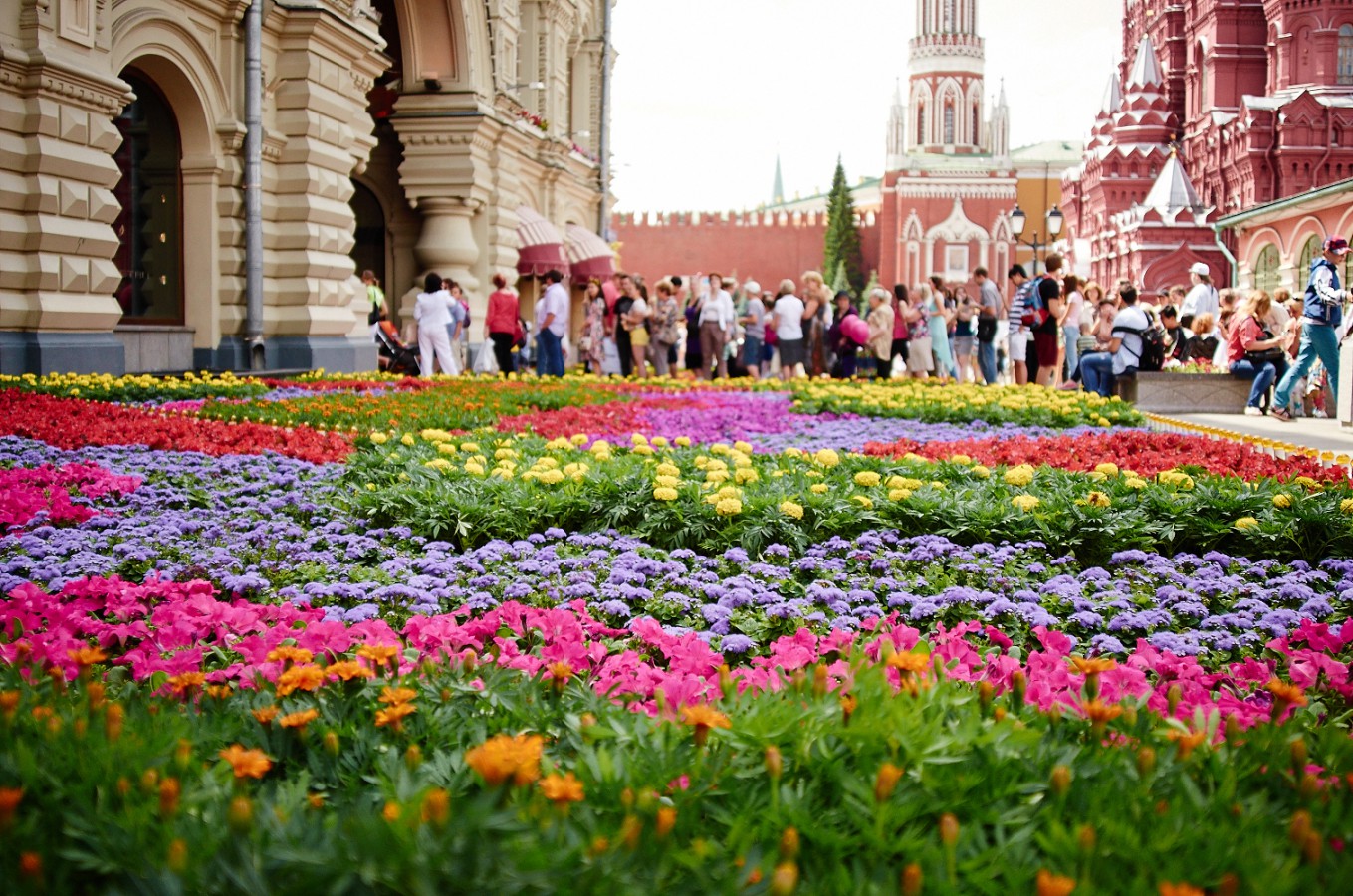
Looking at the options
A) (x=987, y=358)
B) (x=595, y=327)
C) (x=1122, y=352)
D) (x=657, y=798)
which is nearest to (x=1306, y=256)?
(x=987, y=358)

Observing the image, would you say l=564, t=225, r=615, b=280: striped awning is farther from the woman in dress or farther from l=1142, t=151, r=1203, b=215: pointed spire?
l=1142, t=151, r=1203, b=215: pointed spire

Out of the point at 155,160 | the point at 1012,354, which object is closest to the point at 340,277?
the point at 155,160

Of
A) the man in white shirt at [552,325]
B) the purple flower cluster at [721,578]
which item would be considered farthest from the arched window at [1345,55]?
the purple flower cluster at [721,578]

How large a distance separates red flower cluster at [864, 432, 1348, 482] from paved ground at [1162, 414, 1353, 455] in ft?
7.21

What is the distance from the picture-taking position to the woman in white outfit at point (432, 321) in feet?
54.1

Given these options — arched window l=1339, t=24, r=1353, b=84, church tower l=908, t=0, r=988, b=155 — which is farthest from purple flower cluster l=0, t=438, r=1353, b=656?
church tower l=908, t=0, r=988, b=155

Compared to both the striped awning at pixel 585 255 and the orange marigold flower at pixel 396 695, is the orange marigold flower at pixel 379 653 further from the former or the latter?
the striped awning at pixel 585 255

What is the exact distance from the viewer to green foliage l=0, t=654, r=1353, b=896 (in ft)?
5.23

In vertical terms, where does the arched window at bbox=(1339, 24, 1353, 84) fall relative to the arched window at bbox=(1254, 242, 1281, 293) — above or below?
above

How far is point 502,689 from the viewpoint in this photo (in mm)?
2457

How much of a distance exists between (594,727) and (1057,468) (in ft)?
14.9

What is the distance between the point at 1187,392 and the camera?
14.4m

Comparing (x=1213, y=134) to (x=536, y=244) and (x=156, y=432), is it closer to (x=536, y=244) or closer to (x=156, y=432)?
(x=536, y=244)

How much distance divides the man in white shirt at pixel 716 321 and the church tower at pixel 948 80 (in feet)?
267
